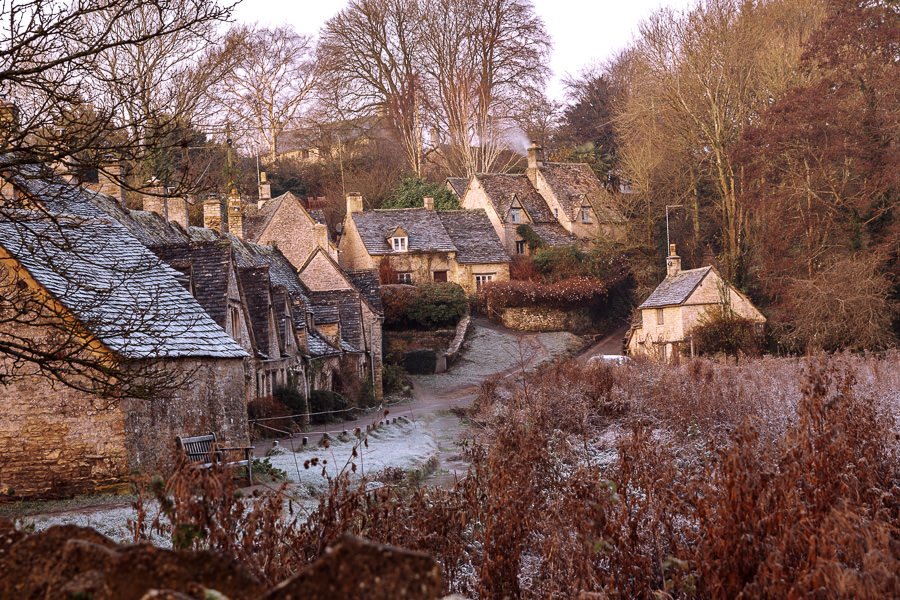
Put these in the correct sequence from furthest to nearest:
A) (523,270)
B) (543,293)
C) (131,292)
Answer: (523,270) → (543,293) → (131,292)

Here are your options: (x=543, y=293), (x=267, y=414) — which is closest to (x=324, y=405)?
(x=267, y=414)

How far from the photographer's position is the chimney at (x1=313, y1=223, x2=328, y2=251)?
4878 cm

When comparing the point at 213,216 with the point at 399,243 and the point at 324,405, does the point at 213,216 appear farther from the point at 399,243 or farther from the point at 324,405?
the point at 399,243

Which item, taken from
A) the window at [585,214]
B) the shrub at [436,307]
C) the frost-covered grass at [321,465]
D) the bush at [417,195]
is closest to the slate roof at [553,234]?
the window at [585,214]

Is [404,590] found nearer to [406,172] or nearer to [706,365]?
[706,365]

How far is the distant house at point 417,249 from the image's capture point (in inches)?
2210

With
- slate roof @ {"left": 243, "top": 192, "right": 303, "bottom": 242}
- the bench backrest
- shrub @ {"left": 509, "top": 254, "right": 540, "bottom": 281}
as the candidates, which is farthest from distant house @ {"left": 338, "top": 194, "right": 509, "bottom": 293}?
the bench backrest

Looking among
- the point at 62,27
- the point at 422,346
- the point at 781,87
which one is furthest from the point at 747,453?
the point at 422,346

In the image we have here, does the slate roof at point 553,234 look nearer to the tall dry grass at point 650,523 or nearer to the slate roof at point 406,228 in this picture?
the slate roof at point 406,228

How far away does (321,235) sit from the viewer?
4928 centimetres

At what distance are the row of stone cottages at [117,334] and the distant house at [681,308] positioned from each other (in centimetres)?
1890

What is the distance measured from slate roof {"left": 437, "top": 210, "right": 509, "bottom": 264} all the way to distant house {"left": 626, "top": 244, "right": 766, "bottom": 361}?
1278 centimetres

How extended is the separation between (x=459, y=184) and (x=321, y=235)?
1894 centimetres

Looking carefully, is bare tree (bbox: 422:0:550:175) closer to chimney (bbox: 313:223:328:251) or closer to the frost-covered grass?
chimney (bbox: 313:223:328:251)
